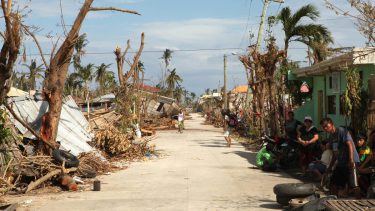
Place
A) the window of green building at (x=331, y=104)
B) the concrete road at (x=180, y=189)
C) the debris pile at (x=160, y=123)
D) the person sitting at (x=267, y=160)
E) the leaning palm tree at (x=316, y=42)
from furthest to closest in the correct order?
the debris pile at (x=160, y=123)
the leaning palm tree at (x=316, y=42)
the window of green building at (x=331, y=104)
the person sitting at (x=267, y=160)
the concrete road at (x=180, y=189)

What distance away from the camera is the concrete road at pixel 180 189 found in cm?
1041

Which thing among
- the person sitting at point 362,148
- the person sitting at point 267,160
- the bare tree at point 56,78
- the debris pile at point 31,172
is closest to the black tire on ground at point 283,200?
the person sitting at point 362,148

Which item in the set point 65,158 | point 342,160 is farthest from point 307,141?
point 65,158

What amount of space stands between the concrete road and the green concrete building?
309 cm

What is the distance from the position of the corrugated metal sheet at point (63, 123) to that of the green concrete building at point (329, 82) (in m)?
7.60

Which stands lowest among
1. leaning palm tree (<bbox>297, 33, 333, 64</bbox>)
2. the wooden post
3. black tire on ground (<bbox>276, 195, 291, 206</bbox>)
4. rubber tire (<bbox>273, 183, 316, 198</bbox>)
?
black tire on ground (<bbox>276, 195, 291, 206</bbox>)

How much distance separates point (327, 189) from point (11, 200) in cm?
618

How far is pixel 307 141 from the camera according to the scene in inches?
580

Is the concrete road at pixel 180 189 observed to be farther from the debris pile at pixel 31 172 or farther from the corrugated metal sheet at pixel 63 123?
the corrugated metal sheet at pixel 63 123

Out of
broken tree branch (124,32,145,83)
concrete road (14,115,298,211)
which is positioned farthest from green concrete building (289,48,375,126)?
broken tree branch (124,32,145,83)

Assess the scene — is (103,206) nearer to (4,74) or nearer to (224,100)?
(4,74)

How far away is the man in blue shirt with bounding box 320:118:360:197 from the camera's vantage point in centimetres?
978

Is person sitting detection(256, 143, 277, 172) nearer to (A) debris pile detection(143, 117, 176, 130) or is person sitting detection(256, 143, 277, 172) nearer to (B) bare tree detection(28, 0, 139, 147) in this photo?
(B) bare tree detection(28, 0, 139, 147)

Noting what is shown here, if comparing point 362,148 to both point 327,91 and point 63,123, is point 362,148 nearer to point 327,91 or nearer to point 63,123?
point 327,91
